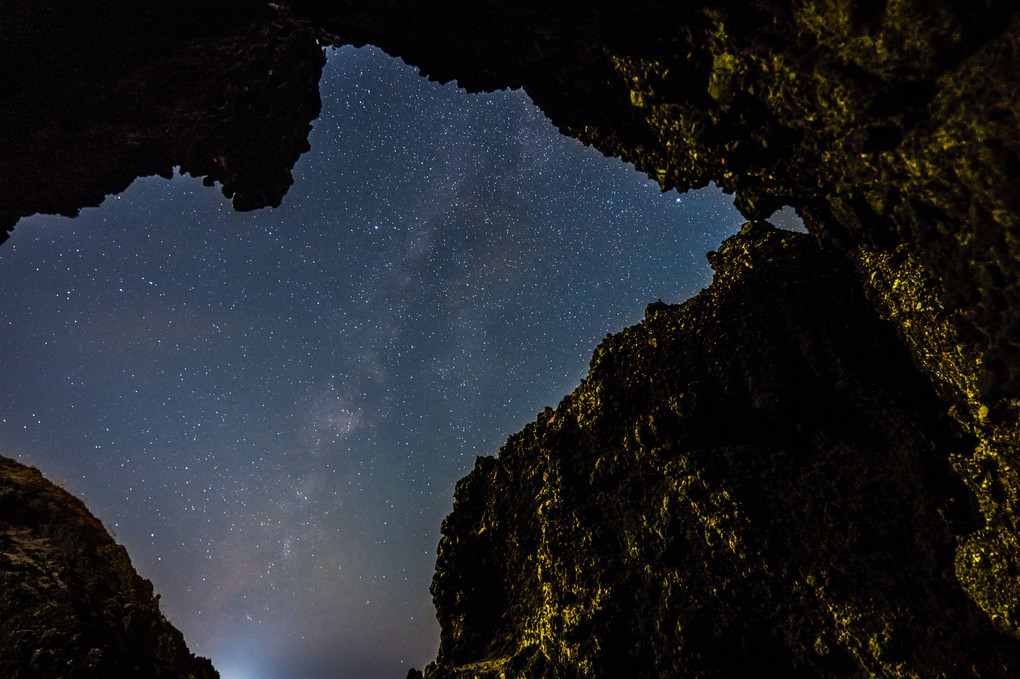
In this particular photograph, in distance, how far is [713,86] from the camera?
321 cm

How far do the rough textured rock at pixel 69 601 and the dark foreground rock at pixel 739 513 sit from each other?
2.62 meters

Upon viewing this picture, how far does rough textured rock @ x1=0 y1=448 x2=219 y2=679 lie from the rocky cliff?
2648mm

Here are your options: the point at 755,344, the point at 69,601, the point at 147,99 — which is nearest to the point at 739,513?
the point at 755,344

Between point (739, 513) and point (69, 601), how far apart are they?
5494 mm

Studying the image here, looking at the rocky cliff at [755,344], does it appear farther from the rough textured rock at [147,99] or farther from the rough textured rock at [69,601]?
the rough textured rock at [69,601]

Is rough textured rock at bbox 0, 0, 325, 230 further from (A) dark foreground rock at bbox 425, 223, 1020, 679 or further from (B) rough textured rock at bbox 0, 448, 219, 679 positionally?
(A) dark foreground rock at bbox 425, 223, 1020, 679

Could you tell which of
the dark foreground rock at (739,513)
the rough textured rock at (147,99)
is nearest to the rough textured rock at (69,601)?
the dark foreground rock at (739,513)

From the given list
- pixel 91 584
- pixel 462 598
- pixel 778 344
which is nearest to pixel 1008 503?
pixel 778 344

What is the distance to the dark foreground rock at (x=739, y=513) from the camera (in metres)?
2.80

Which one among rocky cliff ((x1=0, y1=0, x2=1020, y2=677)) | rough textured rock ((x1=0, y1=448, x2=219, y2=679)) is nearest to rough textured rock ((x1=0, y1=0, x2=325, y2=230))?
rocky cliff ((x1=0, y1=0, x2=1020, y2=677))

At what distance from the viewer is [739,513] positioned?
3365mm

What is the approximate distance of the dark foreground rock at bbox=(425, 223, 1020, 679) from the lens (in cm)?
280

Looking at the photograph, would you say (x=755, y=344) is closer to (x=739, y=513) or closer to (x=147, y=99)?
(x=739, y=513)

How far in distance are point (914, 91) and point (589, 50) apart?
2576 millimetres
